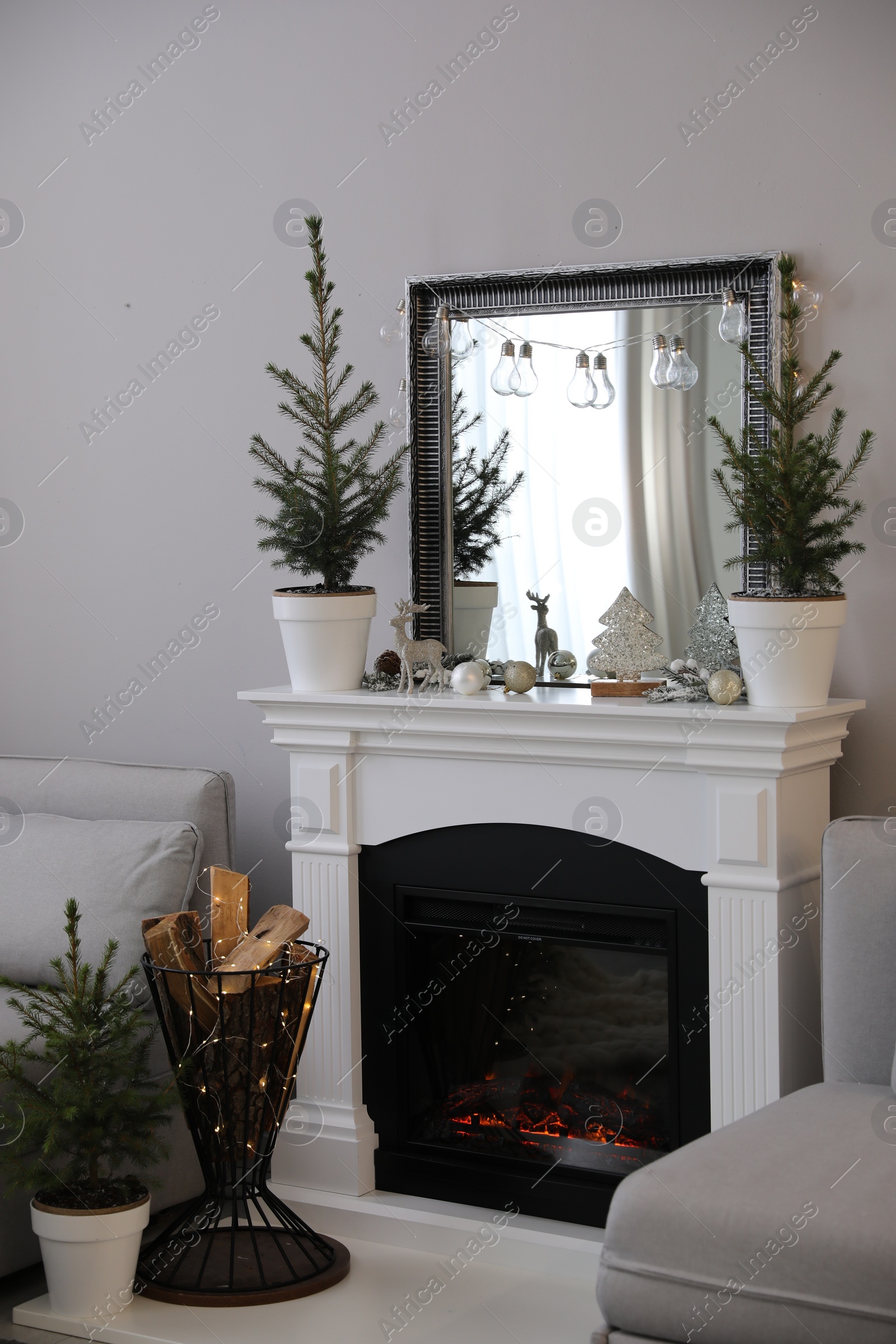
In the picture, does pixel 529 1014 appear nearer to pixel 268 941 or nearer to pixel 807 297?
pixel 268 941

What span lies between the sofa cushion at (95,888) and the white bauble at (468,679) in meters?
0.68

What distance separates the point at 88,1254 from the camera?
239cm

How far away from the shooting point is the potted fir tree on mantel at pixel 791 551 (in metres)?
2.43

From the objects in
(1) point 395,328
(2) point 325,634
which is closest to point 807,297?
(1) point 395,328

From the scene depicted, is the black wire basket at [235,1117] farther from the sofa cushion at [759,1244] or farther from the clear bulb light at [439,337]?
the clear bulb light at [439,337]

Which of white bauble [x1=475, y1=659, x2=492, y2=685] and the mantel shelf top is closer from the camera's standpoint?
the mantel shelf top

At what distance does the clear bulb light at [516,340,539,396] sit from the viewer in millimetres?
2906

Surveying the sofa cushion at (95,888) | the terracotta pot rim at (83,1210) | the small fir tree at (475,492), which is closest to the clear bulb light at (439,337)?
the small fir tree at (475,492)

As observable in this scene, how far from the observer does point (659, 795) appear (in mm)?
2564

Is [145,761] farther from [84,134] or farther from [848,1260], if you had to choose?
[848,1260]

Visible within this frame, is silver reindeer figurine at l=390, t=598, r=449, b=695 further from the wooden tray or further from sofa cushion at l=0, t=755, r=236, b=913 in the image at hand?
sofa cushion at l=0, t=755, r=236, b=913

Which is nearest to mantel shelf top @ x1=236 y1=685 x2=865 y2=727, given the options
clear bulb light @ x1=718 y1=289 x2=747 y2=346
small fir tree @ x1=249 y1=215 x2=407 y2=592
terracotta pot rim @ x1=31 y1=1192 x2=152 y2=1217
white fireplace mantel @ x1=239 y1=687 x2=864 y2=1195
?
white fireplace mantel @ x1=239 y1=687 x2=864 y2=1195

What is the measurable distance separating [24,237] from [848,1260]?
10.1ft

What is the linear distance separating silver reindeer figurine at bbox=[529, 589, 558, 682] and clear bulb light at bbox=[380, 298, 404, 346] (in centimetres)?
67
